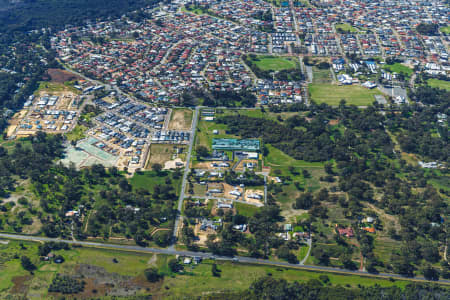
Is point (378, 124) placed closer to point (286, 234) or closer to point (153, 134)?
point (286, 234)

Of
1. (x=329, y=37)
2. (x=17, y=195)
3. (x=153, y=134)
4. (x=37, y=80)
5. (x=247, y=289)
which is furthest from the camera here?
(x=329, y=37)

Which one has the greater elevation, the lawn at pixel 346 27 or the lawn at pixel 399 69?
the lawn at pixel 346 27

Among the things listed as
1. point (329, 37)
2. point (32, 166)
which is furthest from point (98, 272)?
point (329, 37)

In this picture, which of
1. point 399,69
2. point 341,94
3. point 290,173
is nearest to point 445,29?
point 399,69

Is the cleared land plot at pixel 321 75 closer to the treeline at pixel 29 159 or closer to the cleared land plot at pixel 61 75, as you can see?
the cleared land plot at pixel 61 75

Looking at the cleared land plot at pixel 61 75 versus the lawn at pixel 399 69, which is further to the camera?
the lawn at pixel 399 69

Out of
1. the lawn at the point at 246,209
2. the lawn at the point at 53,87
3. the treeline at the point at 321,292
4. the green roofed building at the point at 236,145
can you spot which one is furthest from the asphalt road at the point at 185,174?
the lawn at the point at 53,87
